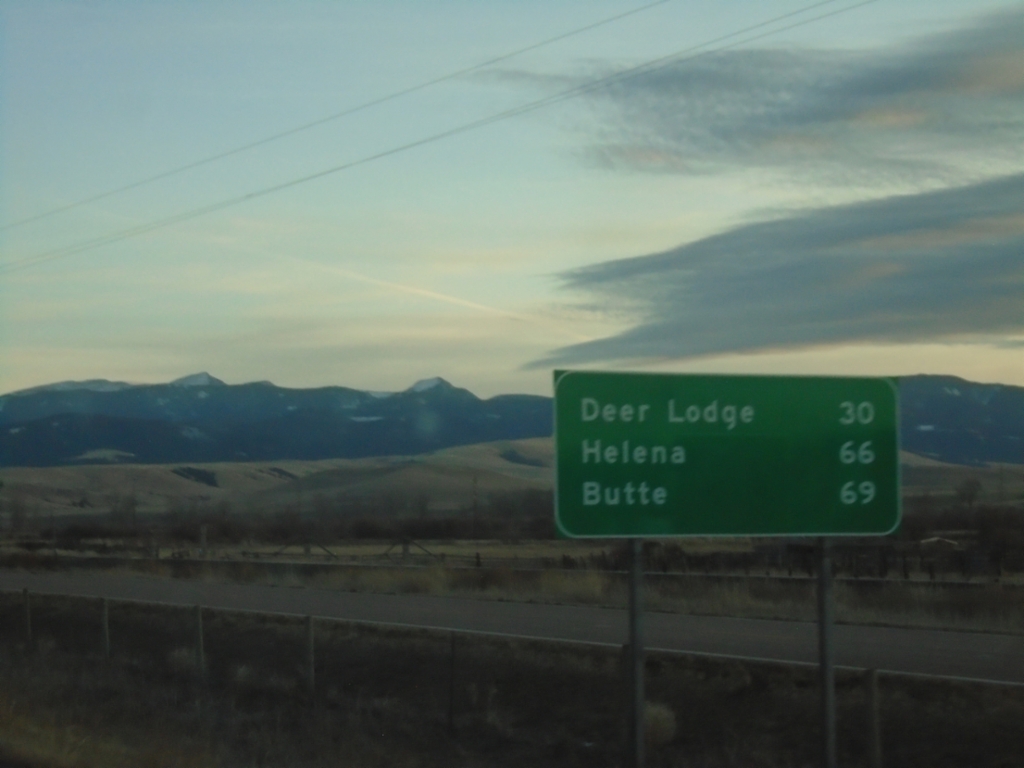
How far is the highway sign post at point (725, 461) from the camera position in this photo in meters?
9.32

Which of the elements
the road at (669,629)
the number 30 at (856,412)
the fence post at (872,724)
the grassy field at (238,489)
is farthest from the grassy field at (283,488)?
the number 30 at (856,412)

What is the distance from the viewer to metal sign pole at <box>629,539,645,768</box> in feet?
30.0

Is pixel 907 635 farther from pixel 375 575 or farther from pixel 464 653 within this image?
pixel 375 575

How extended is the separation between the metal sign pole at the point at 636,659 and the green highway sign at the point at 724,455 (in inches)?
8.9

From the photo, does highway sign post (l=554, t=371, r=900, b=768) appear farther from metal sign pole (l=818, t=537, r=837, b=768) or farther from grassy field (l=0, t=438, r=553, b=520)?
grassy field (l=0, t=438, r=553, b=520)

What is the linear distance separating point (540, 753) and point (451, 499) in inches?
5939

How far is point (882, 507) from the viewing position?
9867mm

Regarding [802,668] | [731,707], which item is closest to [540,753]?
[731,707]

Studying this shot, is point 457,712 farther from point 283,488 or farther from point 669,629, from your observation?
point 283,488

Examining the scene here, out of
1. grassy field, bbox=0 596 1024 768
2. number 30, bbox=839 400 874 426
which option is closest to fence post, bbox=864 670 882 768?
grassy field, bbox=0 596 1024 768

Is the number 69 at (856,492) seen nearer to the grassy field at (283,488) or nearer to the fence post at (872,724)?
the fence post at (872,724)

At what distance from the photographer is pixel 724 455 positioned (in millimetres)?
9625

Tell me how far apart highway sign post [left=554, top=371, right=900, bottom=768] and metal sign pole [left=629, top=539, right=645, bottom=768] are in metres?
0.01

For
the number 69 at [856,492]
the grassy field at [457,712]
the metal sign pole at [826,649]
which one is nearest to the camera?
the metal sign pole at [826,649]
